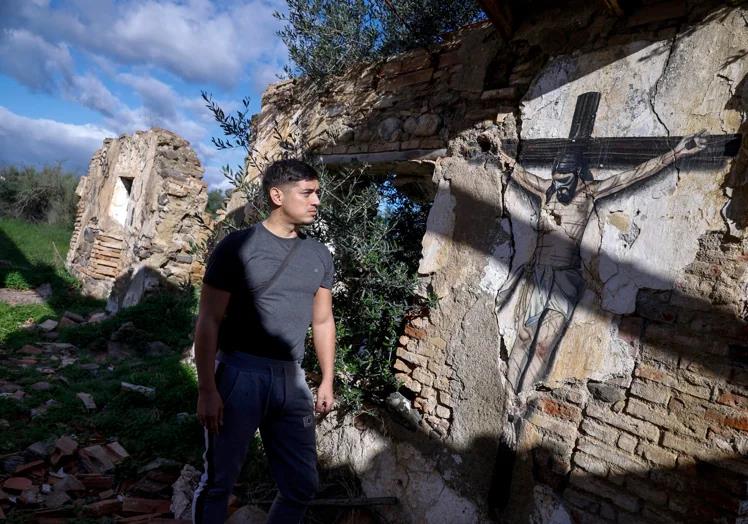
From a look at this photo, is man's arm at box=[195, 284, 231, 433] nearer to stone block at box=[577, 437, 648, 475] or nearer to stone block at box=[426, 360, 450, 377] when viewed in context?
stone block at box=[426, 360, 450, 377]

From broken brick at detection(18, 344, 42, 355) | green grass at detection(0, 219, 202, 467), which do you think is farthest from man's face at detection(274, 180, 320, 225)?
broken brick at detection(18, 344, 42, 355)

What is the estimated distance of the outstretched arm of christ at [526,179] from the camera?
9.34 ft

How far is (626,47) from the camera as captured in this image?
105 inches

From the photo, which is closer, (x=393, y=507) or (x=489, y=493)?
(x=489, y=493)

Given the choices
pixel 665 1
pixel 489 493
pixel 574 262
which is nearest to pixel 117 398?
pixel 489 493

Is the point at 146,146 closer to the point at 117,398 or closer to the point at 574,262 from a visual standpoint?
the point at 117,398

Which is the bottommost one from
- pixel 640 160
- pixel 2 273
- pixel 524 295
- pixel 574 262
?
pixel 2 273

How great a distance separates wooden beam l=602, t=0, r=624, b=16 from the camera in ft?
8.43

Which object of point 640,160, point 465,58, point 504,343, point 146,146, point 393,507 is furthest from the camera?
point 146,146

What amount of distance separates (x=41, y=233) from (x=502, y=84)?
A: 52.2 ft

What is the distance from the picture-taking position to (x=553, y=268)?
271cm

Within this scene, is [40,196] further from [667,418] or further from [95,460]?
[667,418]

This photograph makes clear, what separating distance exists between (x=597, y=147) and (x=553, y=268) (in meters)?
0.73

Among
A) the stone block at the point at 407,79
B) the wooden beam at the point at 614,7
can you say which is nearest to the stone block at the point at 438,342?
the stone block at the point at 407,79
